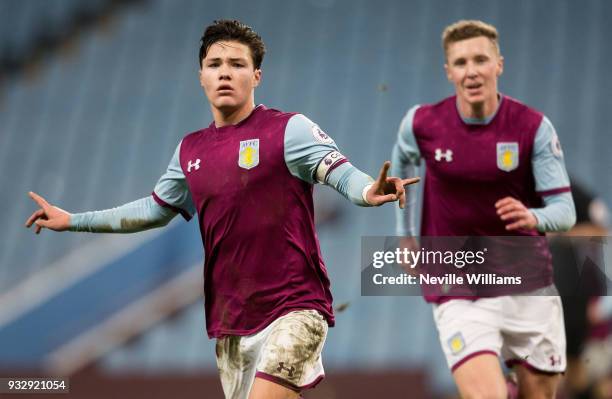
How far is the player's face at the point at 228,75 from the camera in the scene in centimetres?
403

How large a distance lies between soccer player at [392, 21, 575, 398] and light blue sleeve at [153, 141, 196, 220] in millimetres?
1381

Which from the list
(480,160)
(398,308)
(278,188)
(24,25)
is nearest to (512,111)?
(480,160)

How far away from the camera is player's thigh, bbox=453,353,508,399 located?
4.44 m

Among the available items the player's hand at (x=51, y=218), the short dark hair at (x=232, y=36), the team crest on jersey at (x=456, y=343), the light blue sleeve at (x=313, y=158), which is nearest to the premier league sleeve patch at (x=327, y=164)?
the light blue sleeve at (x=313, y=158)

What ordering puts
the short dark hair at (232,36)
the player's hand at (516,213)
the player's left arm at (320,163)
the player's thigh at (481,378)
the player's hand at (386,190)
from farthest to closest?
the player's thigh at (481,378)
the short dark hair at (232,36)
the player's hand at (516,213)
the player's left arm at (320,163)
the player's hand at (386,190)

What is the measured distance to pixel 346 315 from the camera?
9.91 metres

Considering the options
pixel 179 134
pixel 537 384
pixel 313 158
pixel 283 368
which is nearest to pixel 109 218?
pixel 313 158

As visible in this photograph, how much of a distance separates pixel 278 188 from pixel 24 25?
10.0 m

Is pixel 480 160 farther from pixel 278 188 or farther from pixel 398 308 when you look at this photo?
pixel 398 308

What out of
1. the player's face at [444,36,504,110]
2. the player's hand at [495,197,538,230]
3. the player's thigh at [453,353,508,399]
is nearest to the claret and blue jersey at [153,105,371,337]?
the player's hand at [495,197,538,230]

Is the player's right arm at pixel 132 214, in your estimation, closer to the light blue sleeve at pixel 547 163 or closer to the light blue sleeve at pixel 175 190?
the light blue sleeve at pixel 175 190

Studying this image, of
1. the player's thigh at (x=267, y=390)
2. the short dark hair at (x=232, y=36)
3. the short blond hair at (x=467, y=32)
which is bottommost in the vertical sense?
the player's thigh at (x=267, y=390)

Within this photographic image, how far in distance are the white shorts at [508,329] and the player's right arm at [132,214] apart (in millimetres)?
1490

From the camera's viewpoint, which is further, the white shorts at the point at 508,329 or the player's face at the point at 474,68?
the player's face at the point at 474,68
